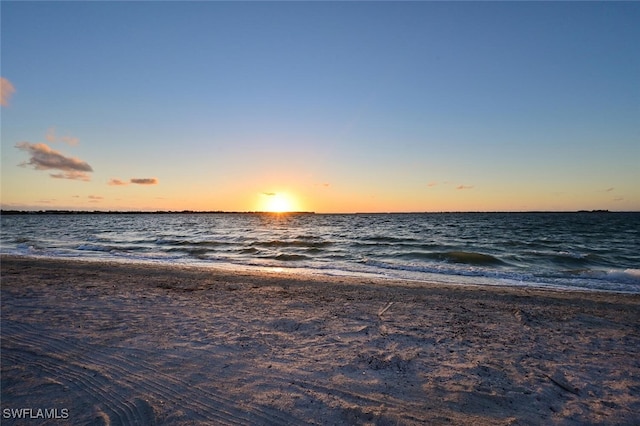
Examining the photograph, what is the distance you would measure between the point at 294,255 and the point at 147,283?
12370 millimetres

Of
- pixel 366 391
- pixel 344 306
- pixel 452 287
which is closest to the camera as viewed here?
A: pixel 366 391

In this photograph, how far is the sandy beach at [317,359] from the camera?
4.41 meters

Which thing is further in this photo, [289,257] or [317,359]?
[289,257]

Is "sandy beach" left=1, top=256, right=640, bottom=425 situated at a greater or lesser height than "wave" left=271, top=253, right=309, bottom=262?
greater

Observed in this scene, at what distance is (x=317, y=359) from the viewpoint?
5.84m

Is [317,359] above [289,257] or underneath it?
above

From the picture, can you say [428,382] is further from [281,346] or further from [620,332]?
[620,332]

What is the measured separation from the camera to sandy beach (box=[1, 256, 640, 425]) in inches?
174

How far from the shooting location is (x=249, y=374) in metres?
5.26

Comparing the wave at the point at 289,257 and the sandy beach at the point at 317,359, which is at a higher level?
the sandy beach at the point at 317,359

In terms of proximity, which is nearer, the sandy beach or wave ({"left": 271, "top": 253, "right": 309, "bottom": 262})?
the sandy beach

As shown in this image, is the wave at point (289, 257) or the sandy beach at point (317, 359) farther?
the wave at point (289, 257)

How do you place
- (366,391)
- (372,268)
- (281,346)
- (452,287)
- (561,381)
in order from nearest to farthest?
(366,391)
(561,381)
(281,346)
(452,287)
(372,268)

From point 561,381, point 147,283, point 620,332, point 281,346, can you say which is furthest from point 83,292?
point 620,332
